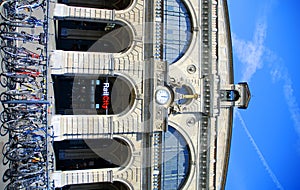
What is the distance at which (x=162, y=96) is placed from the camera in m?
30.1

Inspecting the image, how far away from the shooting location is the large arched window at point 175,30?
3123 centimetres

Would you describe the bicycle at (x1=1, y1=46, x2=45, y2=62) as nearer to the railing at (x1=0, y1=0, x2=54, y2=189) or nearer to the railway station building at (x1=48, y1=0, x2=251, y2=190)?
the railing at (x1=0, y1=0, x2=54, y2=189)

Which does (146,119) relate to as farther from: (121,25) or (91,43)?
(91,43)

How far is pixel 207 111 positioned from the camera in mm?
31734

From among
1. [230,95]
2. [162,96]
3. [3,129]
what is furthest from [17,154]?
[230,95]

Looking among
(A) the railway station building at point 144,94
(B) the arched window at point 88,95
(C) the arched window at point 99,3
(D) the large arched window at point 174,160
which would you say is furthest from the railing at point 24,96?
(D) the large arched window at point 174,160

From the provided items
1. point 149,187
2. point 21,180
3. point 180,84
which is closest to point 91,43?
point 180,84

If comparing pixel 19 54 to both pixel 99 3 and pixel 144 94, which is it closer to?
pixel 144 94

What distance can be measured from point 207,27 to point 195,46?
1927mm

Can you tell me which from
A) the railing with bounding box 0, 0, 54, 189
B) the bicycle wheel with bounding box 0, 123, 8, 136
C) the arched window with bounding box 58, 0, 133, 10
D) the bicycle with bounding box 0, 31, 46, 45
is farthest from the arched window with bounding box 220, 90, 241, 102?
the bicycle wheel with bounding box 0, 123, 8, 136

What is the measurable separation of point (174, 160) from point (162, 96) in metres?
5.68

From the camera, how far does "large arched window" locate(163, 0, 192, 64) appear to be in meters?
31.2

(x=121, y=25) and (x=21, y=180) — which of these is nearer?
(x=21, y=180)

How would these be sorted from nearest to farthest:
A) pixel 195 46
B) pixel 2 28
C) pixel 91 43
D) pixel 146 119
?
pixel 2 28 < pixel 146 119 < pixel 195 46 < pixel 91 43
